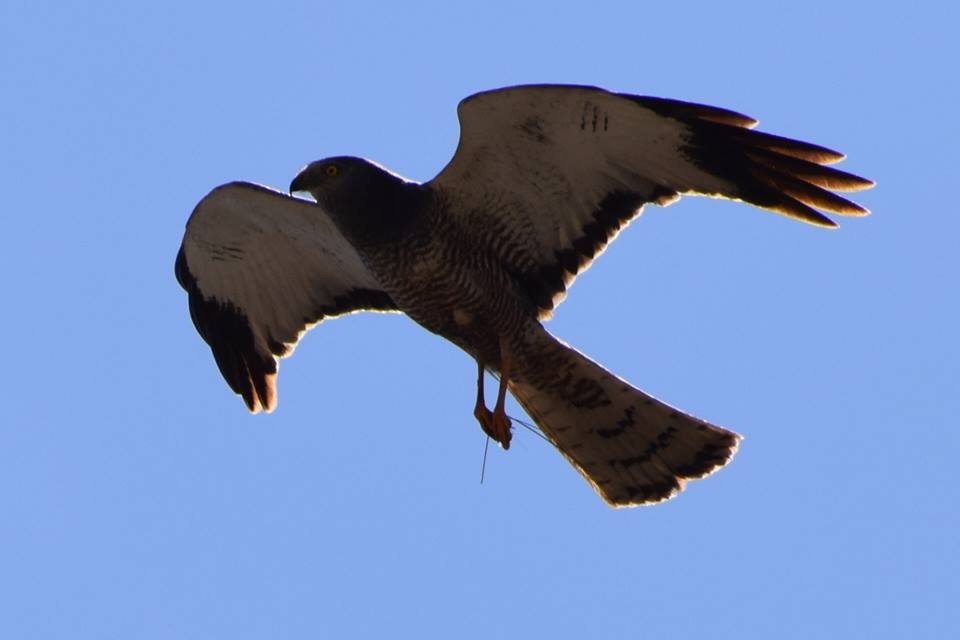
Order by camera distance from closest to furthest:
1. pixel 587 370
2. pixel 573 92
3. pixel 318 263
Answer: pixel 573 92, pixel 587 370, pixel 318 263

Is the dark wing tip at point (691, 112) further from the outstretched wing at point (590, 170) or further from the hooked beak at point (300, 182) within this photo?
the hooked beak at point (300, 182)

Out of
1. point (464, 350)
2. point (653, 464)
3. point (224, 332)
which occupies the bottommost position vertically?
point (653, 464)

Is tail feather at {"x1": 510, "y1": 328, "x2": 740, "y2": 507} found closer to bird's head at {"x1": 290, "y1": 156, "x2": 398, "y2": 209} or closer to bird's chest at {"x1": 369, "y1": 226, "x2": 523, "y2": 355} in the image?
bird's chest at {"x1": 369, "y1": 226, "x2": 523, "y2": 355}

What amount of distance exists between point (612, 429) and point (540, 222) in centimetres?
133

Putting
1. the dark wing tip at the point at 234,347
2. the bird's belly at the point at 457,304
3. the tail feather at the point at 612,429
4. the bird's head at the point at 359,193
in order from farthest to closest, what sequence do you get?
the dark wing tip at the point at 234,347, the tail feather at the point at 612,429, the bird's belly at the point at 457,304, the bird's head at the point at 359,193

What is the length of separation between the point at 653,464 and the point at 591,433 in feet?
1.43

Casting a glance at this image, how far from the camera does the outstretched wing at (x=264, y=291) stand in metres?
12.2

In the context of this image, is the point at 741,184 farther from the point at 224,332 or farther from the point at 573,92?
the point at 224,332

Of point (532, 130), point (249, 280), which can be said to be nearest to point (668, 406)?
point (532, 130)

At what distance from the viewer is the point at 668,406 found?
455 inches

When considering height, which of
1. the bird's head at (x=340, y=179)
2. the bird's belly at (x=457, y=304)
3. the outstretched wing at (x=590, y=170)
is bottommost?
the bird's belly at (x=457, y=304)

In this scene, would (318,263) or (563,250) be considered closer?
(563,250)

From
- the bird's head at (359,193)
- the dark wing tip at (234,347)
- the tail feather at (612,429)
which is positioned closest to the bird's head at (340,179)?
the bird's head at (359,193)

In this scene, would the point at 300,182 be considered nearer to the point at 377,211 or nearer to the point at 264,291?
the point at 377,211
